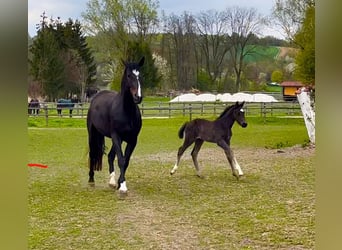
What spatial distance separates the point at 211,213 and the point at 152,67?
513 mm

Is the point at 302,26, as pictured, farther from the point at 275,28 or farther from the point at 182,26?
the point at 182,26

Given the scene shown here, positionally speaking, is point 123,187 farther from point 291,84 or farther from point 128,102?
point 291,84

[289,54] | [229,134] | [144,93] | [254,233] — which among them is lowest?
[254,233]

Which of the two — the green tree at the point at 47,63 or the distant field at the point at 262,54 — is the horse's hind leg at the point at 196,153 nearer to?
the distant field at the point at 262,54

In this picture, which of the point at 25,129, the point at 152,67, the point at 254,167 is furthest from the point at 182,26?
the point at 25,129

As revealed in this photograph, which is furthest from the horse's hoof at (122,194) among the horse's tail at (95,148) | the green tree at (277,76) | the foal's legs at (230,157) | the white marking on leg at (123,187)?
the green tree at (277,76)

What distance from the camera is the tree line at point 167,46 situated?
1.23 m

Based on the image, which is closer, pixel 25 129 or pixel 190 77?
pixel 25 129

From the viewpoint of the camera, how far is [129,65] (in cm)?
129

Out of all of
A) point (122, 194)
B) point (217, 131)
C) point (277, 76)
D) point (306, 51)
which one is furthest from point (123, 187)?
point (306, 51)
